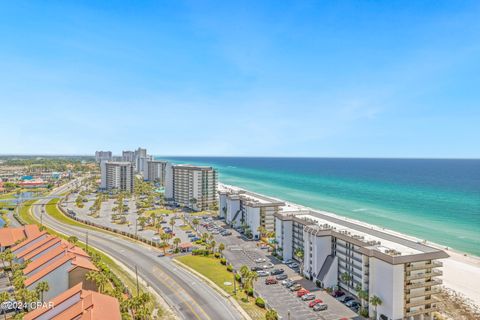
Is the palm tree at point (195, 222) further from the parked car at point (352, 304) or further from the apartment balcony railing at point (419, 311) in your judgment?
the apartment balcony railing at point (419, 311)

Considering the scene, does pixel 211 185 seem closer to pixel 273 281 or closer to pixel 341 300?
pixel 273 281

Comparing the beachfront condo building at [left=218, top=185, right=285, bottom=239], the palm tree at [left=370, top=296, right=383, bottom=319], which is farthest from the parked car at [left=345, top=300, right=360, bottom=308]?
the beachfront condo building at [left=218, top=185, right=285, bottom=239]

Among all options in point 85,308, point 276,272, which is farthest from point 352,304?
point 85,308

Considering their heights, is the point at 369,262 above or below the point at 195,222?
above

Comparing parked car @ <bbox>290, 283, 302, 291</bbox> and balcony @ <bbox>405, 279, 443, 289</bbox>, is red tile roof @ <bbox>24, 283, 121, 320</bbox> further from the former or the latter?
balcony @ <bbox>405, 279, 443, 289</bbox>

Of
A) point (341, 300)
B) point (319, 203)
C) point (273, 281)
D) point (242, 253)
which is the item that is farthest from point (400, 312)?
point (319, 203)

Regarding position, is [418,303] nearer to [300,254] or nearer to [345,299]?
[345,299]

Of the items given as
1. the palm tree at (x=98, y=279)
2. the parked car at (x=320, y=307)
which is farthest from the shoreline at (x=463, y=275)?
the palm tree at (x=98, y=279)
